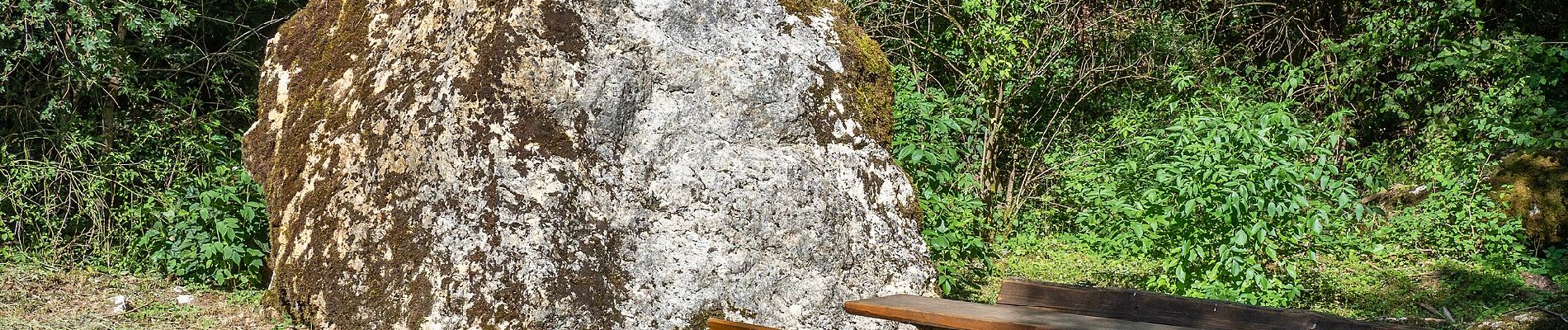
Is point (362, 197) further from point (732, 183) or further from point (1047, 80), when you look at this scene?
point (1047, 80)

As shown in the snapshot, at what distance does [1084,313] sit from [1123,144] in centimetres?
489

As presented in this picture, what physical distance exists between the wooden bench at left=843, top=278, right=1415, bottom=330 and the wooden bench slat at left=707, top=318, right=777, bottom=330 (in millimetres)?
245

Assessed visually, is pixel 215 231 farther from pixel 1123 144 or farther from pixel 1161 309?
pixel 1123 144

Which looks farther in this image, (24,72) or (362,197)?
(24,72)

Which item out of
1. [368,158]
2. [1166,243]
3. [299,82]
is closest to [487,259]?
[368,158]

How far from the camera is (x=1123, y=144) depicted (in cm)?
720

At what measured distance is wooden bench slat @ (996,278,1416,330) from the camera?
7.14 feet

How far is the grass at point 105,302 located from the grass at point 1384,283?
3894 mm

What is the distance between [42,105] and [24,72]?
210mm

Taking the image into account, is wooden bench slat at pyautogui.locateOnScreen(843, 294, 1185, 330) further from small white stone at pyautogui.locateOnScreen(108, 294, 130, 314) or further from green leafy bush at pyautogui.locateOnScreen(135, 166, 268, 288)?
small white stone at pyautogui.locateOnScreen(108, 294, 130, 314)

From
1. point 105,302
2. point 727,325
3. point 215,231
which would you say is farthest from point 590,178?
point 105,302

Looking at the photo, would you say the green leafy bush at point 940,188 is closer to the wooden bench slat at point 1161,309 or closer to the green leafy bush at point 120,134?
the wooden bench slat at point 1161,309

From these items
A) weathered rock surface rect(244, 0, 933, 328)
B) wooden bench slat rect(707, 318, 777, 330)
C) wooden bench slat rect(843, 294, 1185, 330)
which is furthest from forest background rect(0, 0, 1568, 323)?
wooden bench slat rect(843, 294, 1185, 330)

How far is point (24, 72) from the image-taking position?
21.0 feet
